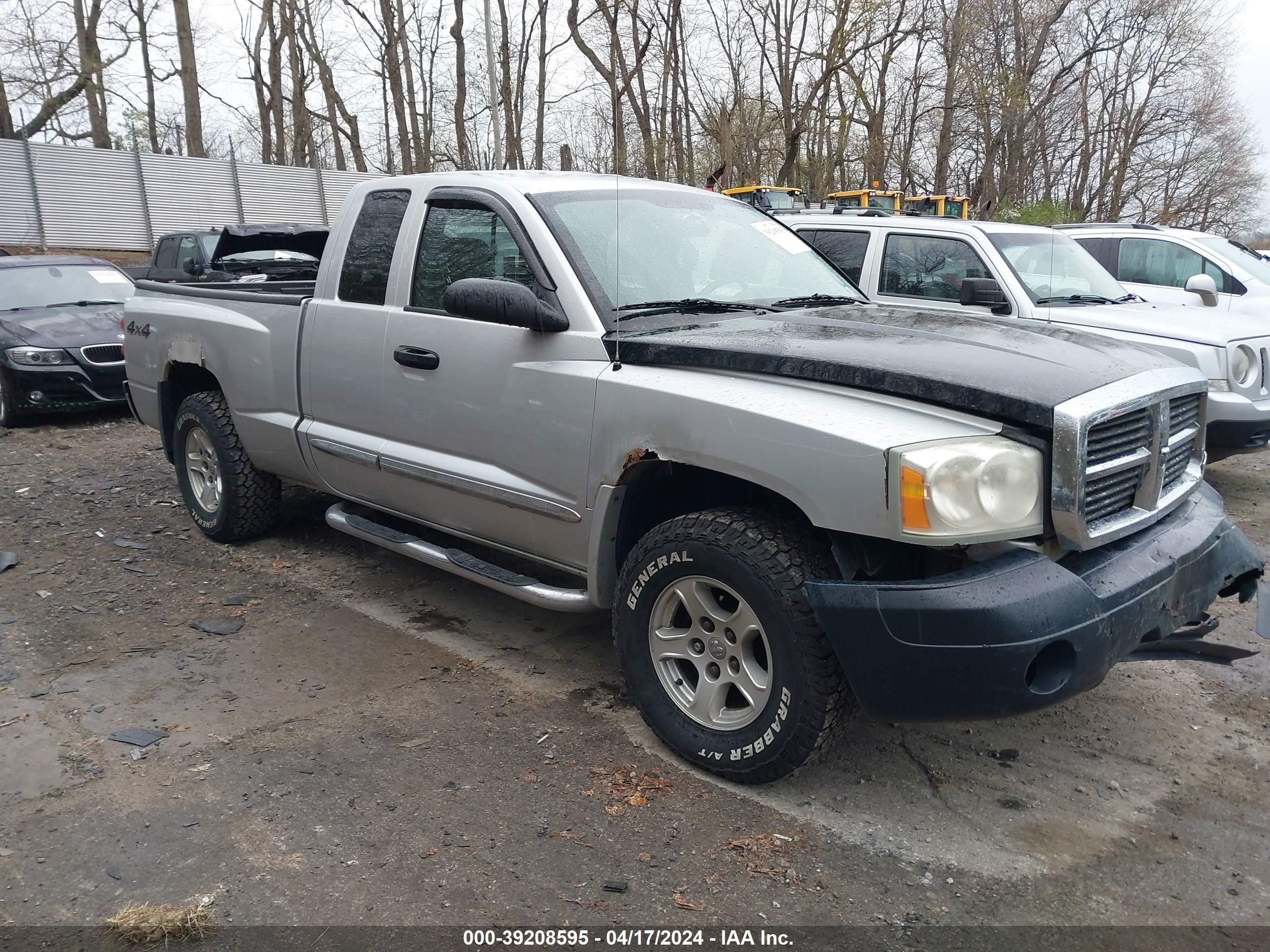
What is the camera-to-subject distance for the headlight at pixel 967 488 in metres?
2.62

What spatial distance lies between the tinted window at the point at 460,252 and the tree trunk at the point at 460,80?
25.7 metres

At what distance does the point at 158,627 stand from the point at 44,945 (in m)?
2.31

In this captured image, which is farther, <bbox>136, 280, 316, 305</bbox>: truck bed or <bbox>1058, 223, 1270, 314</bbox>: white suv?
<bbox>1058, 223, 1270, 314</bbox>: white suv

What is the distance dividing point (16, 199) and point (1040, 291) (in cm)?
2500

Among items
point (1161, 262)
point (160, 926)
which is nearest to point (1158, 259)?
point (1161, 262)

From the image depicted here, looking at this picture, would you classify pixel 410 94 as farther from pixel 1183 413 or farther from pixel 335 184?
pixel 1183 413

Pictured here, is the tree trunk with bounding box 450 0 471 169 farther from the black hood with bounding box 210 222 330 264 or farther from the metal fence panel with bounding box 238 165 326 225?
the black hood with bounding box 210 222 330 264

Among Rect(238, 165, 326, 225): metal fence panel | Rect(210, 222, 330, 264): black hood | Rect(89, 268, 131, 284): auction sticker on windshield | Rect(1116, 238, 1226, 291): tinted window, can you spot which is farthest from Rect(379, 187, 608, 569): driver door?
Rect(238, 165, 326, 225): metal fence panel

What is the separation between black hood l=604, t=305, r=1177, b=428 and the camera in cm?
277

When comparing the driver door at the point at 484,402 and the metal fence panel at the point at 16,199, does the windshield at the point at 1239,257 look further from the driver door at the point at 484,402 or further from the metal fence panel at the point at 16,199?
the metal fence panel at the point at 16,199

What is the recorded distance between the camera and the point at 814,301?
4.11 metres

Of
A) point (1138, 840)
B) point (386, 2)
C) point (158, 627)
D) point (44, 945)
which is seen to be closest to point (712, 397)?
point (1138, 840)

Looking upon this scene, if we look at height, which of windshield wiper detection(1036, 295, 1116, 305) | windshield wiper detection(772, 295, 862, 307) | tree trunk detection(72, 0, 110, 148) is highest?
tree trunk detection(72, 0, 110, 148)

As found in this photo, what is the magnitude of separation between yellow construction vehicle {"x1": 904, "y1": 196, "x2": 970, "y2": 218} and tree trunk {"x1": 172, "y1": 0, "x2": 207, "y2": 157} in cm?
1982
